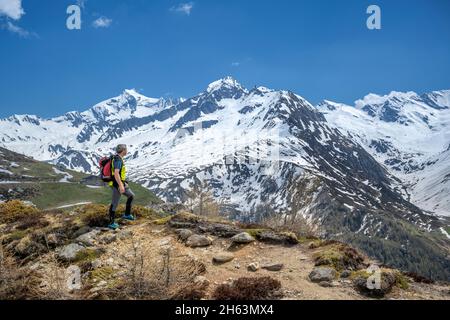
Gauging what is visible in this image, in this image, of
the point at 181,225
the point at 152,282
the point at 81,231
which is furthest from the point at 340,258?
the point at 81,231

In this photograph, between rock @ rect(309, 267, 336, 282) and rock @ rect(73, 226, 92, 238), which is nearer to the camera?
rock @ rect(309, 267, 336, 282)

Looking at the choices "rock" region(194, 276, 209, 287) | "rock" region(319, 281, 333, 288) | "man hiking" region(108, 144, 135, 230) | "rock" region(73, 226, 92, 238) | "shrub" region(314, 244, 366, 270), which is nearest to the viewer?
"rock" region(194, 276, 209, 287)

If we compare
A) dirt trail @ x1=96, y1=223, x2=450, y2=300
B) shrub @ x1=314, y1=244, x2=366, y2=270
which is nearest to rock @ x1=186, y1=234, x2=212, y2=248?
dirt trail @ x1=96, y1=223, x2=450, y2=300

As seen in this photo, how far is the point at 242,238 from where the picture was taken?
A: 18.7m

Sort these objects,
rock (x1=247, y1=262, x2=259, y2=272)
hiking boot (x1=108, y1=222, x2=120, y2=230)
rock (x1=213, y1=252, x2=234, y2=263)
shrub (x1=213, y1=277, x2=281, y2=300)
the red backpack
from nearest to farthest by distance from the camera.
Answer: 1. shrub (x1=213, y1=277, x2=281, y2=300)
2. rock (x1=247, y1=262, x2=259, y2=272)
3. rock (x1=213, y1=252, x2=234, y2=263)
4. the red backpack
5. hiking boot (x1=108, y1=222, x2=120, y2=230)

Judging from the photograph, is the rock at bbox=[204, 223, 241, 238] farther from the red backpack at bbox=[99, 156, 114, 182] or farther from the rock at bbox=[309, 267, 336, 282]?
the rock at bbox=[309, 267, 336, 282]

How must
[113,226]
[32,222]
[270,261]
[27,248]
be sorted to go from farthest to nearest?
[32,222] < [113,226] < [27,248] < [270,261]

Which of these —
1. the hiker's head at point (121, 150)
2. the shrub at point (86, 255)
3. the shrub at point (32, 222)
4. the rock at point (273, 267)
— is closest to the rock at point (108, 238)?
the shrub at point (86, 255)

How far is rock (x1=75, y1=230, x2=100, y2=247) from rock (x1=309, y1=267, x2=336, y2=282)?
29.3 ft

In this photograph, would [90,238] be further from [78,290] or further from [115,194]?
[78,290]

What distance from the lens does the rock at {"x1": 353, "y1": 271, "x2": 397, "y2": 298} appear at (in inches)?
506

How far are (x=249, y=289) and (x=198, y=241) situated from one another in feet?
20.3

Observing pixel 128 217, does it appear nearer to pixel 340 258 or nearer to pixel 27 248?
pixel 27 248

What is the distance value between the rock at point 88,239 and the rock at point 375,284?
10.4 meters
